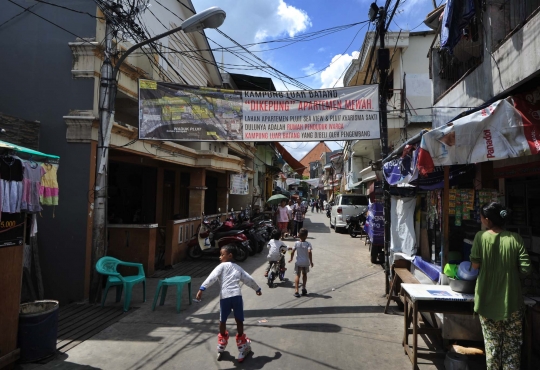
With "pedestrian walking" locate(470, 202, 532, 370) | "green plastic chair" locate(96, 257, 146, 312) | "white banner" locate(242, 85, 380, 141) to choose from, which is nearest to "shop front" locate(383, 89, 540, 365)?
"pedestrian walking" locate(470, 202, 532, 370)

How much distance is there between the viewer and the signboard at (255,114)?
668cm

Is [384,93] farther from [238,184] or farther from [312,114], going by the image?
[238,184]

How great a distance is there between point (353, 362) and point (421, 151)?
273 centimetres

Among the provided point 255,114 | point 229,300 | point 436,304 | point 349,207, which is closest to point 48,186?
point 229,300

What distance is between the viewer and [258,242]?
11703 millimetres

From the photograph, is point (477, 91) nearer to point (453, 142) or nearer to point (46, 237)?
point (453, 142)

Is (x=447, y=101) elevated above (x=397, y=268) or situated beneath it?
elevated above

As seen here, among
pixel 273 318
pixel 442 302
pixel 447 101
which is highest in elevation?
pixel 447 101

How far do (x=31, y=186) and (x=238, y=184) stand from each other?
12261 mm

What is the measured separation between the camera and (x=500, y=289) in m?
3.43

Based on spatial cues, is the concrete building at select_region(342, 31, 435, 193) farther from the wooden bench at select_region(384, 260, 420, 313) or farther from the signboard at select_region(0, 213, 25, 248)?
the signboard at select_region(0, 213, 25, 248)

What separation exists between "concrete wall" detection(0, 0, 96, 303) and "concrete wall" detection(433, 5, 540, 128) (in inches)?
282

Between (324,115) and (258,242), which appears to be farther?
(258,242)

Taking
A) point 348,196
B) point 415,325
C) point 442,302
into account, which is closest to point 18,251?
point 415,325
